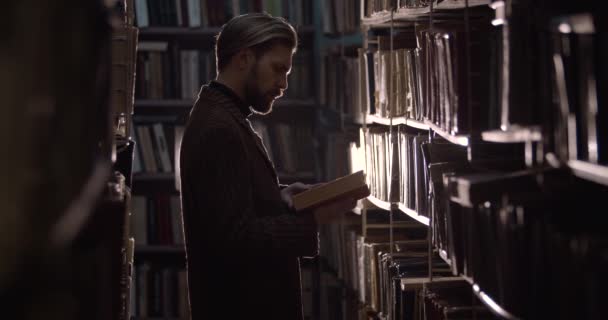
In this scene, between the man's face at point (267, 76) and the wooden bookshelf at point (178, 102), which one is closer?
the man's face at point (267, 76)

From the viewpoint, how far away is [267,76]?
2426 millimetres

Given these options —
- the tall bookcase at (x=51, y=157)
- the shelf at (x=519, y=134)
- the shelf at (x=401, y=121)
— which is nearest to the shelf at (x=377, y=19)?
the shelf at (x=401, y=121)

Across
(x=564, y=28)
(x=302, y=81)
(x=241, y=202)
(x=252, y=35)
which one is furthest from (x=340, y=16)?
(x=564, y=28)

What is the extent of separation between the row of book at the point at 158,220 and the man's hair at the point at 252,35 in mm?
2645

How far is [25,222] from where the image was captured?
585 millimetres

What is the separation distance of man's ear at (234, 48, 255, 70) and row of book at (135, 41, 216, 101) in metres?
2.56

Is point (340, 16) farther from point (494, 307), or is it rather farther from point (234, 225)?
point (494, 307)

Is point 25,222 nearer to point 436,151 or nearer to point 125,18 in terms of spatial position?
point 436,151

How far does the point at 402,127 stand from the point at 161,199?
213 cm

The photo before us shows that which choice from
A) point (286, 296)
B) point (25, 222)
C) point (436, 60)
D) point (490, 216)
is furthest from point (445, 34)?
point (25, 222)

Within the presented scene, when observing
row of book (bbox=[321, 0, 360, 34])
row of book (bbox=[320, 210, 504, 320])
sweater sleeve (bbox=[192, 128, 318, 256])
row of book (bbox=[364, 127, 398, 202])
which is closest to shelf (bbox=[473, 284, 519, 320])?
row of book (bbox=[320, 210, 504, 320])

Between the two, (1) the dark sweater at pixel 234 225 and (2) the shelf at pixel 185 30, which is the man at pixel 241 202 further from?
(2) the shelf at pixel 185 30

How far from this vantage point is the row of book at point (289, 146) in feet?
16.3

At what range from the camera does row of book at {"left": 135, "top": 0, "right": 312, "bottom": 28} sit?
4902 mm
